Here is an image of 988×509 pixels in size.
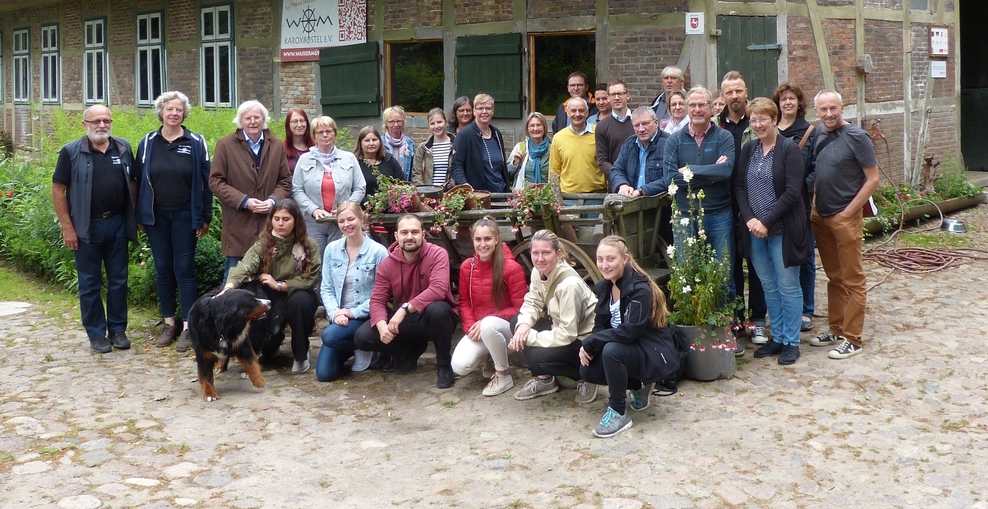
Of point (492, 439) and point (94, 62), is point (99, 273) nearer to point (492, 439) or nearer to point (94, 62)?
point (492, 439)

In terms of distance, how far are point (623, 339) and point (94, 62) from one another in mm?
15692

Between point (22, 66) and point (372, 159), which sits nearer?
point (372, 159)

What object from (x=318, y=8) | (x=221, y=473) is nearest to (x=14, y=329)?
→ (x=221, y=473)

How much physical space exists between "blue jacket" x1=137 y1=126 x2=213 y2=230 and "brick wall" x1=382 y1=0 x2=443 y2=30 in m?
5.42

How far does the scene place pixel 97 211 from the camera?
278 inches

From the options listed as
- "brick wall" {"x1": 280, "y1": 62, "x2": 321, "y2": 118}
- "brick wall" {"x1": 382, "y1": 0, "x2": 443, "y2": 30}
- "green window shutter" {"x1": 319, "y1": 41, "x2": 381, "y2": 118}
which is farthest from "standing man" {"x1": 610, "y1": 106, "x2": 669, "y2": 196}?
"brick wall" {"x1": 280, "y1": 62, "x2": 321, "y2": 118}

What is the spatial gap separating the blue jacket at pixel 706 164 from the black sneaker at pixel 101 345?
4.10 m

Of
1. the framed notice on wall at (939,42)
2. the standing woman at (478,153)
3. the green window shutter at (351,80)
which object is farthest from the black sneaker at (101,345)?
the framed notice on wall at (939,42)

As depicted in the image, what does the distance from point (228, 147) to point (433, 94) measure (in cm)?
550

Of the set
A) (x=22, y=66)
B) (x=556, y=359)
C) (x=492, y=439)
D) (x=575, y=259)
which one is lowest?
(x=492, y=439)

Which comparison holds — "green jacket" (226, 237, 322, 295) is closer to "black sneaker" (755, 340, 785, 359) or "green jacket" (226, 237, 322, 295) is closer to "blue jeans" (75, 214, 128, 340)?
"blue jeans" (75, 214, 128, 340)

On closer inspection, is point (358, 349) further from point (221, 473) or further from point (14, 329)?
point (14, 329)

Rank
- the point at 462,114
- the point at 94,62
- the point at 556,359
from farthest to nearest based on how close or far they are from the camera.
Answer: the point at 94,62 → the point at 462,114 → the point at 556,359

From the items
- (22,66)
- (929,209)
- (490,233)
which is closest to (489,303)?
(490,233)
